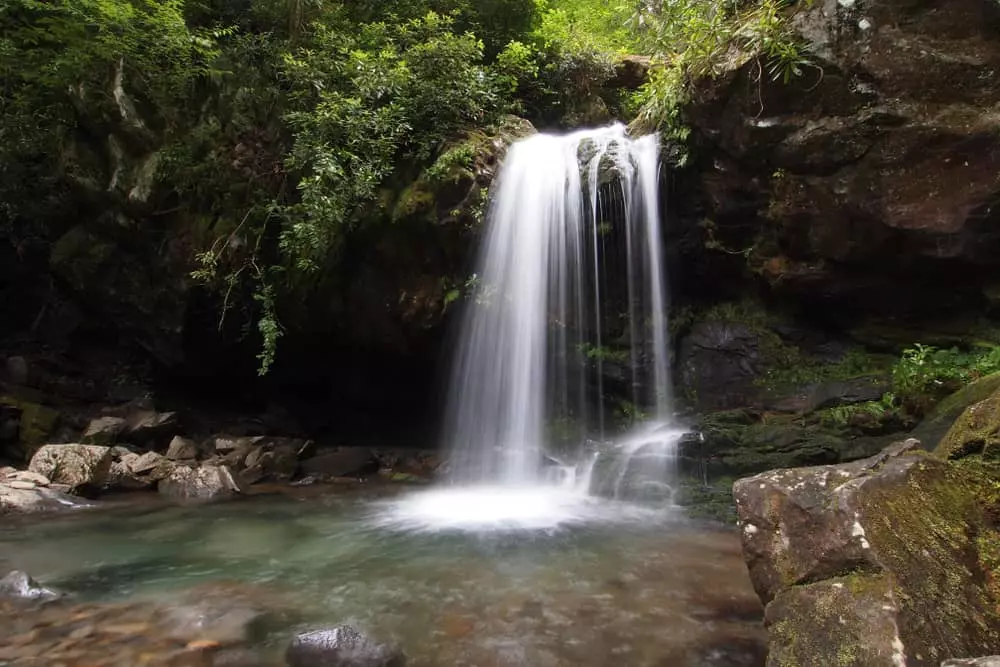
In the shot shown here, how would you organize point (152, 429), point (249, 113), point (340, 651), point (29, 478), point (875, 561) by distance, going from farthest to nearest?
point (152, 429) < point (249, 113) < point (29, 478) < point (340, 651) < point (875, 561)

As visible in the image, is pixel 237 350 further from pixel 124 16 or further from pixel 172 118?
pixel 124 16

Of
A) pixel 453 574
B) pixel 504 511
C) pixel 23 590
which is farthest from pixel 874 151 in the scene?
pixel 23 590

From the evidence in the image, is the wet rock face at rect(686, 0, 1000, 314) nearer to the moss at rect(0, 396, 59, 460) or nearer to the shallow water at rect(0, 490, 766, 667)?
the shallow water at rect(0, 490, 766, 667)

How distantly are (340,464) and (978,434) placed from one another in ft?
33.3

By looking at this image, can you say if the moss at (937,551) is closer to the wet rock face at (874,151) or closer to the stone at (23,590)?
the wet rock face at (874,151)

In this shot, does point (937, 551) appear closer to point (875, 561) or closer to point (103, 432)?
point (875, 561)

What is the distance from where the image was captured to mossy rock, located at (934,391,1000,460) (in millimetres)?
3275

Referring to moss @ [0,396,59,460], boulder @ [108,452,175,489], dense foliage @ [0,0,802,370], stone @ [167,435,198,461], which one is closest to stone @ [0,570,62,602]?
dense foliage @ [0,0,802,370]

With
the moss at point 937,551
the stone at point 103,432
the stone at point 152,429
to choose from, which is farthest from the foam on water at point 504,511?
the stone at point 103,432

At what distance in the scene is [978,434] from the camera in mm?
3357

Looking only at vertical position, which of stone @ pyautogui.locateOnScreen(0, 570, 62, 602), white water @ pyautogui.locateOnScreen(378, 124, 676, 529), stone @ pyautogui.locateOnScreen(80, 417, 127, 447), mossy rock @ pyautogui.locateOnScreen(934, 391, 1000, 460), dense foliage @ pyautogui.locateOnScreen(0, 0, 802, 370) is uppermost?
dense foliage @ pyautogui.locateOnScreen(0, 0, 802, 370)

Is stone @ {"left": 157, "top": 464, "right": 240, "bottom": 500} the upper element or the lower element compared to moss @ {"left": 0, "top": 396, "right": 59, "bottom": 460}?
lower

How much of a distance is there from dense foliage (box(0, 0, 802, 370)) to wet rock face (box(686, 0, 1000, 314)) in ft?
4.93

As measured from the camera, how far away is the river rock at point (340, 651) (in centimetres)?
366
